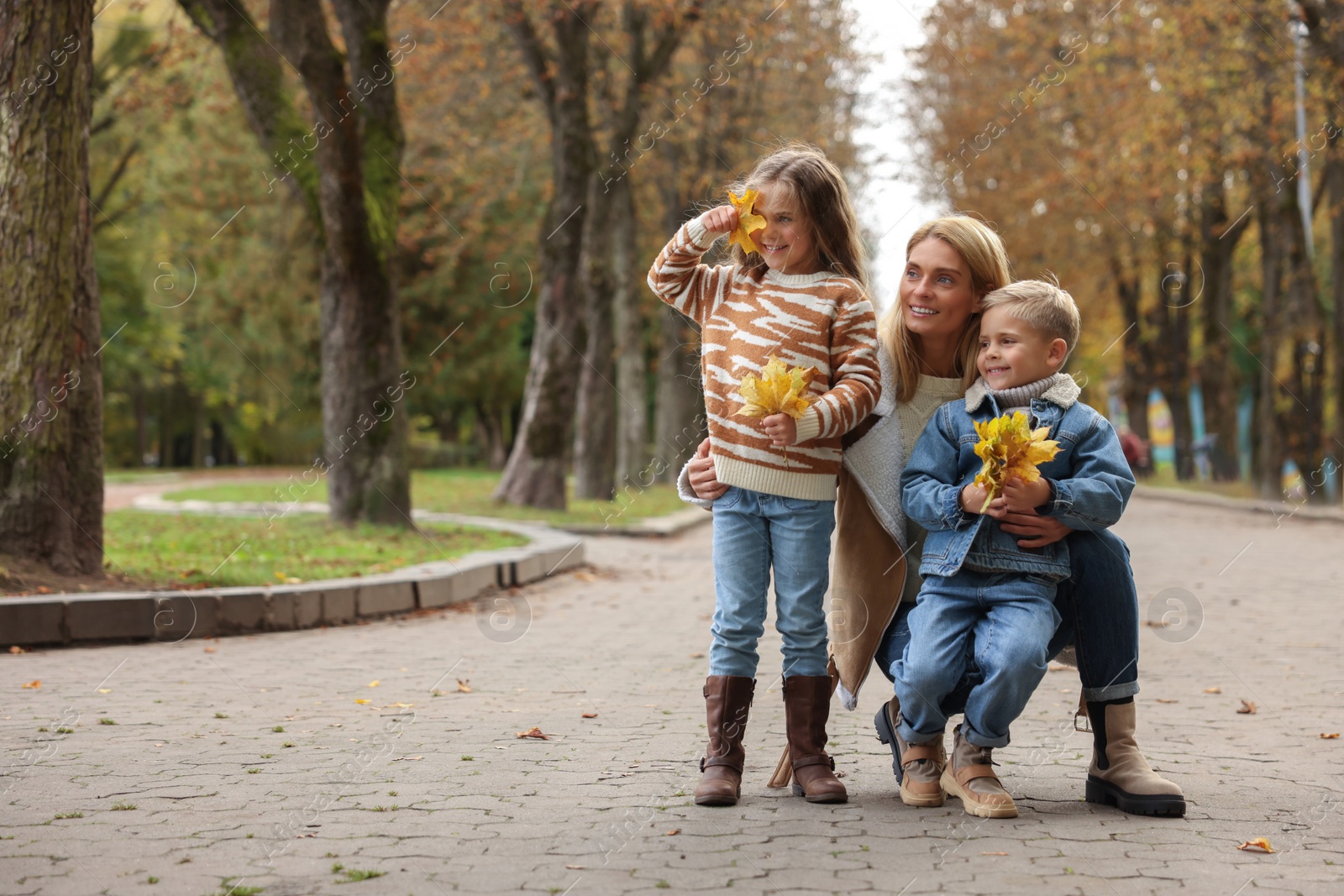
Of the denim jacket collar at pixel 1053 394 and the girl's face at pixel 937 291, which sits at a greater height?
the girl's face at pixel 937 291

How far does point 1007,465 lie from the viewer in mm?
3895

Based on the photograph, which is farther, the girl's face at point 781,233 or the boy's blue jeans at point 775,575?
the girl's face at point 781,233

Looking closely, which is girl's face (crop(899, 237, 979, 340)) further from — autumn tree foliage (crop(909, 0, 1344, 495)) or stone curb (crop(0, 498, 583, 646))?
autumn tree foliage (crop(909, 0, 1344, 495))

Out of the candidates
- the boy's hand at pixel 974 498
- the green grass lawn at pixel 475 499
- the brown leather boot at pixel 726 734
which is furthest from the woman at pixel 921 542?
the green grass lawn at pixel 475 499

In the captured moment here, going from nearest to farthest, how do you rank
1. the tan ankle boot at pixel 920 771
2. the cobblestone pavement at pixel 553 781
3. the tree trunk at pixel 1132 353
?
1. the cobblestone pavement at pixel 553 781
2. the tan ankle boot at pixel 920 771
3. the tree trunk at pixel 1132 353

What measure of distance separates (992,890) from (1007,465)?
1.21 m

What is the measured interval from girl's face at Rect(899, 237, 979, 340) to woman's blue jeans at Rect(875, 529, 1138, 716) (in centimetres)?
81

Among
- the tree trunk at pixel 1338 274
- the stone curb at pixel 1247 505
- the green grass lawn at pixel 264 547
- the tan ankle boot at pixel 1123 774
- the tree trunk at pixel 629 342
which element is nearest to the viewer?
the tan ankle boot at pixel 1123 774

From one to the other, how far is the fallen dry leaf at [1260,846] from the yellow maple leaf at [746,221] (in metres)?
2.24

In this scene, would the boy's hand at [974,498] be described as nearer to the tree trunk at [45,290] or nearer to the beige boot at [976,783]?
the beige boot at [976,783]

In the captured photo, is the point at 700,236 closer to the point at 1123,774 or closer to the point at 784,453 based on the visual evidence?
the point at 784,453

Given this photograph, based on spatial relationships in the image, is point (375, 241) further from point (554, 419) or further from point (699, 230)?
point (699, 230)

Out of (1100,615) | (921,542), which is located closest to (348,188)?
(921,542)

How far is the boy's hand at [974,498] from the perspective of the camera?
3936 mm
